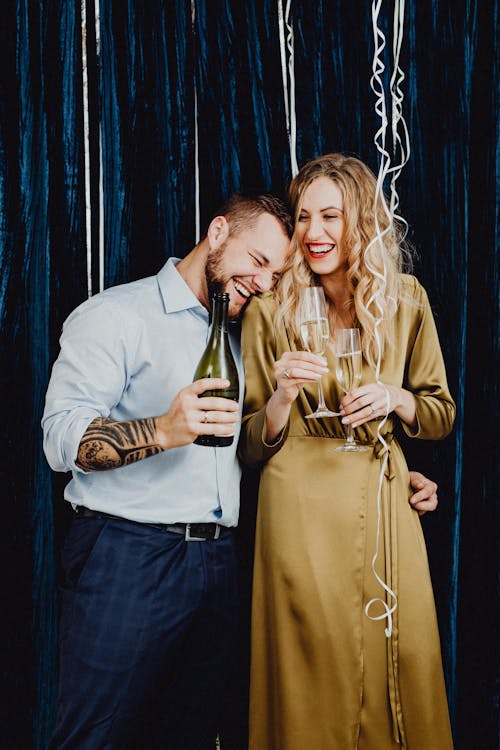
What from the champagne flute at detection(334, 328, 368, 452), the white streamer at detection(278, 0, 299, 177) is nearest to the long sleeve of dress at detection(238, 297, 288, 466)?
the champagne flute at detection(334, 328, 368, 452)

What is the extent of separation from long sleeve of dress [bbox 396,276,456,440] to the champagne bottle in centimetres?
44

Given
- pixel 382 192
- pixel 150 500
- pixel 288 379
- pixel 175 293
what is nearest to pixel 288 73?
pixel 382 192

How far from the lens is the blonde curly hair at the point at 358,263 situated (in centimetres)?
178

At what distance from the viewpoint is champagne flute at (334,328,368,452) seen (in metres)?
1.58

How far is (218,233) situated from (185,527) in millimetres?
707

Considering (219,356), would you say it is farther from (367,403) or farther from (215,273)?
(367,403)

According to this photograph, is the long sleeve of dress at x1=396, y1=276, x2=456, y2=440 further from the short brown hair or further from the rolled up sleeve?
the rolled up sleeve

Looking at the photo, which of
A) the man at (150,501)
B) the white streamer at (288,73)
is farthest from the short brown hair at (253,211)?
the white streamer at (288,73)

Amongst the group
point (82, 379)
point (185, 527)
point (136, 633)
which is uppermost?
point (82, 379)

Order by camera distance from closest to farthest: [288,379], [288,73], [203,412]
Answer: [203,412] < [288,379] < [288,73]

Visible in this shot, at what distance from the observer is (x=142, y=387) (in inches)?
66.7

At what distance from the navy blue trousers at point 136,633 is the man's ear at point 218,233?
69 centimetres

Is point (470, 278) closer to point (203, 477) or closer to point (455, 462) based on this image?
point (455, 462)

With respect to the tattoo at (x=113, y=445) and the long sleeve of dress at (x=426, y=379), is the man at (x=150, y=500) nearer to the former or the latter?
the tattoo at (x=113, y=445)
